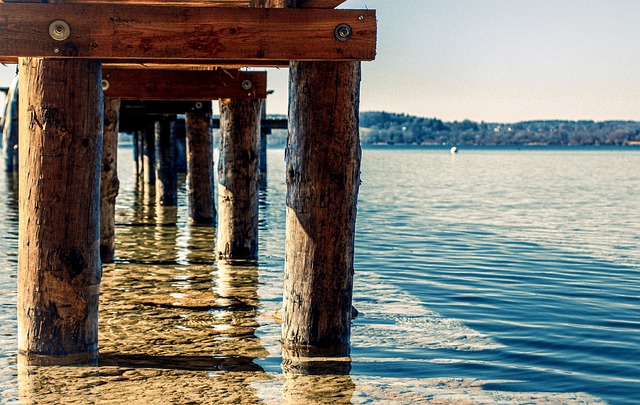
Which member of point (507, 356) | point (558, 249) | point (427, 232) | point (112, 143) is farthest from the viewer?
point (427, 232)

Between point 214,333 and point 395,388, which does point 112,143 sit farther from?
point 395,388

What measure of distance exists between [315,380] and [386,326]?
2.13 meters

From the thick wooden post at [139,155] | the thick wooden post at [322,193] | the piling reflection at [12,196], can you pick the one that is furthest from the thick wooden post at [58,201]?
the thick wooden post at [139,155]

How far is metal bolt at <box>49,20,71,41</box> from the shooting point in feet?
18.2

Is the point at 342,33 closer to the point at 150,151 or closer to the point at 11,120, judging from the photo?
the point at 150,151

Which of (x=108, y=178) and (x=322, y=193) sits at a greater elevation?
(x=322, y=193)

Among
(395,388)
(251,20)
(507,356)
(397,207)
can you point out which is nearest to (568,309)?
(507,356)

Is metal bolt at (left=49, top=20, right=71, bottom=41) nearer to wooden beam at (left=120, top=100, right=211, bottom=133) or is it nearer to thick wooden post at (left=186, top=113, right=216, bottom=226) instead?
wooden beam at (left=120, top=100, right=211, bottom=133)

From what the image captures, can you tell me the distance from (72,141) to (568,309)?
18.7 feet

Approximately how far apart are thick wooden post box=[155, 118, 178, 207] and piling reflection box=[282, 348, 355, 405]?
43.2ft

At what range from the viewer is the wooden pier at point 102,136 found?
5.62 m

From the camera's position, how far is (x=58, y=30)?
5.57 m

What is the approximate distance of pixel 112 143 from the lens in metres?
10.6

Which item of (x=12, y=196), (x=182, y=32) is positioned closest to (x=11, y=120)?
(x=12, y=196)
